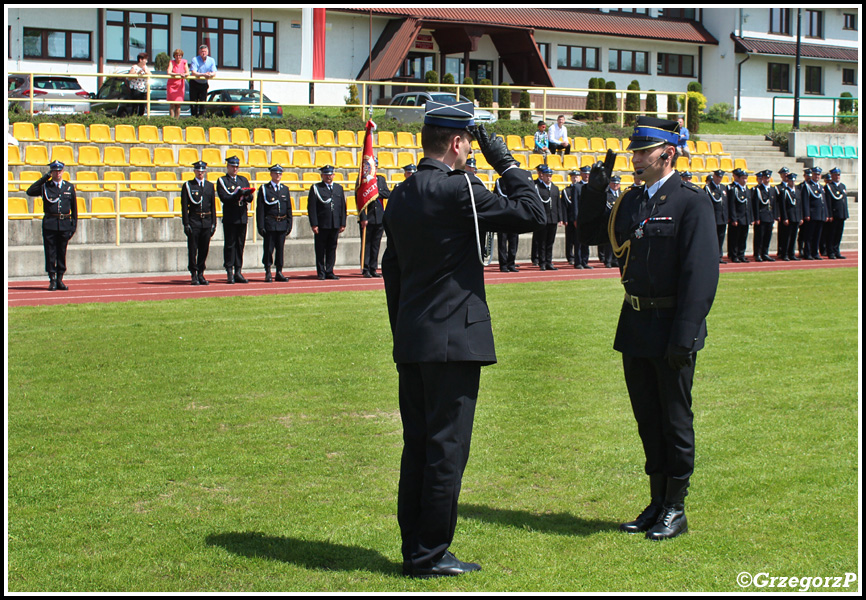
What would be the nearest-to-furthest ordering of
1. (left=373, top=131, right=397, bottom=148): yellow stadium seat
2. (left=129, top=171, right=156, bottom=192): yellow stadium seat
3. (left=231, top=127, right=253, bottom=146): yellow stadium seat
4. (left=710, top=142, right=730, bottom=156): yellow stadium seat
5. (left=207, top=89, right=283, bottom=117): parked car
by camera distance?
(left=129, top=171, right=156, bottom=192): yellow stadium seat < (left=231, top=127, right=253, bottom=146): yellow stadium seat < (left=373, top=131, right=397, bottom=148): yellow stadium seat < (left=207, top=89, right=283, bottom=117): parked car < (left=710, top=142, right=730, bottom=156): yellow stadium seat

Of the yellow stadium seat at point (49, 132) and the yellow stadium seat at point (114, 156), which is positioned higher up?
the yellow stadium seat at point (49, 132)

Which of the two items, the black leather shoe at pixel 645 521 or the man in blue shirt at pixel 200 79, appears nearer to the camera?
the black leather shoe at pixel 645 521

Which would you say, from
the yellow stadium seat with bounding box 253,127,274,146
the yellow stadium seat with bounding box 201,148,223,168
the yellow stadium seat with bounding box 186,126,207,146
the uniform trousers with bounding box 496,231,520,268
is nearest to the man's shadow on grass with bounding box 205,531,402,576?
the uniform trousers with bounding box 496,231,520,268

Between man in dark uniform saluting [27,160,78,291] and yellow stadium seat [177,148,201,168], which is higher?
yellow stadium seat [177,148,201,168]

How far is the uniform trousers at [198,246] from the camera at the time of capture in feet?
53.8

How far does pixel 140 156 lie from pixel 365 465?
16327 millimetres

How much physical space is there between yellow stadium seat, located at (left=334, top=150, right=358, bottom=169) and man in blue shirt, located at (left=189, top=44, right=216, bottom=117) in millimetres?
4320

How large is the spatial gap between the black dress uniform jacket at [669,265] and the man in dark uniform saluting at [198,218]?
1248 centimetres

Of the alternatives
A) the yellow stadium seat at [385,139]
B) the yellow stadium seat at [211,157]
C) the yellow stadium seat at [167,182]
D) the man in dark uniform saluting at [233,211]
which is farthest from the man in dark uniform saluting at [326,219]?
the yellow stadium seat at [385,139]

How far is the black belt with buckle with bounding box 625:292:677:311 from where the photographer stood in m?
4.76

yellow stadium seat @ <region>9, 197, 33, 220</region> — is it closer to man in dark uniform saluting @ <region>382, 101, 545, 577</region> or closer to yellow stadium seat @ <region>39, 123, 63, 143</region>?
yellow stadium seat @ <region>39, 123, 63, 143</region>

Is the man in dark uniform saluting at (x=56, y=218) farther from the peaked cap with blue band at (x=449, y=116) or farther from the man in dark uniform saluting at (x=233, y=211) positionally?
Result: the peaked cap with blue band at (x=449, y=116)

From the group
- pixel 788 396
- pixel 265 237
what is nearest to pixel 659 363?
pixel 788 396

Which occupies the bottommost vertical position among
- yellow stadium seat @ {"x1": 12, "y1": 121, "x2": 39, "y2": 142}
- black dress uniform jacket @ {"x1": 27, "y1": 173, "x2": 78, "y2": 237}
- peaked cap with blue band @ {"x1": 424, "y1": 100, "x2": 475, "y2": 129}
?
peaked cap with blue band @ {"x1": 424, "y1": 100, "x2": 475, "y2": 129}
